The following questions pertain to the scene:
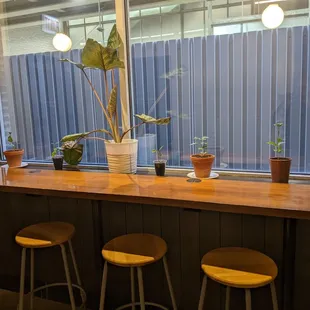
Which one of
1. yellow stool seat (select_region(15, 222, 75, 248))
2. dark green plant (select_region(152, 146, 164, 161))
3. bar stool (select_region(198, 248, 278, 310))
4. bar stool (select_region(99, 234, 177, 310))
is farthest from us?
dark green plant (select_region(152, 146, 164, 161))

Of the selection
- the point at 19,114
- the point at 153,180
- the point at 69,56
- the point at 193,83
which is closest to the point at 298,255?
the point at 153,180

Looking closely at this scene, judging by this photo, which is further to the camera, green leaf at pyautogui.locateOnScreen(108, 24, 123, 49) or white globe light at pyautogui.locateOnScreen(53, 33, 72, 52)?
white globe light at pyautogui.locateOnScreen(53, 33, 72, 52)

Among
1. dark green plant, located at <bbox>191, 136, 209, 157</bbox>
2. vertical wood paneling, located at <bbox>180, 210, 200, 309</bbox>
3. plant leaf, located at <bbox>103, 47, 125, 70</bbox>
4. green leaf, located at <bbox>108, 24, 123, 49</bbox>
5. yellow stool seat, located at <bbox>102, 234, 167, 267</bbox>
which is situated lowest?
vertical wood paneling, located at <bbox>180, 210, 200, 309</bbox>

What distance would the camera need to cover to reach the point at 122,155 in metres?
2.13

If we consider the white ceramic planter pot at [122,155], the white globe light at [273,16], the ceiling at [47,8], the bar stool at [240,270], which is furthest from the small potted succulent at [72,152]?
the white globe light at [273,16]

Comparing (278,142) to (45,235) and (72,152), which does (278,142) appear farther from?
(45,235)

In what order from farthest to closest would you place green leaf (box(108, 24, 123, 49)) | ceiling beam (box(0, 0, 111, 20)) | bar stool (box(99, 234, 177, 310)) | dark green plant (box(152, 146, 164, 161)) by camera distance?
ceiling beam (box(0, 0, 111, 20)) → dark green plant (box(152, 146, 164, 161)) → green leaf (box(108, 24, 123, 49)) → bar stool (box(99, 234, 177, 310))

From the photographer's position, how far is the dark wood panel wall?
1783 mm

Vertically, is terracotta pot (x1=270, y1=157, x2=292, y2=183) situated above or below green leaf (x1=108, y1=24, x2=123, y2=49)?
below

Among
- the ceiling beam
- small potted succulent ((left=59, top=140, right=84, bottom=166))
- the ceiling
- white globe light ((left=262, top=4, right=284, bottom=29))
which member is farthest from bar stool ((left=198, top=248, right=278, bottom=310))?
the ceiling beam

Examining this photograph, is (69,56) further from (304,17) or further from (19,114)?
(304,17)

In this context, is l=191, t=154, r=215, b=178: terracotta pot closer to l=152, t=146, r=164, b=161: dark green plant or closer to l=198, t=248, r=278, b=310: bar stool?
l=152, t=146, r=164, b=161: dark green plant

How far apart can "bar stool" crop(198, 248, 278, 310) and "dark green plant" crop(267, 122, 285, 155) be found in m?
0.68

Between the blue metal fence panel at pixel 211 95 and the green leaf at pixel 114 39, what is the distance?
236mm
